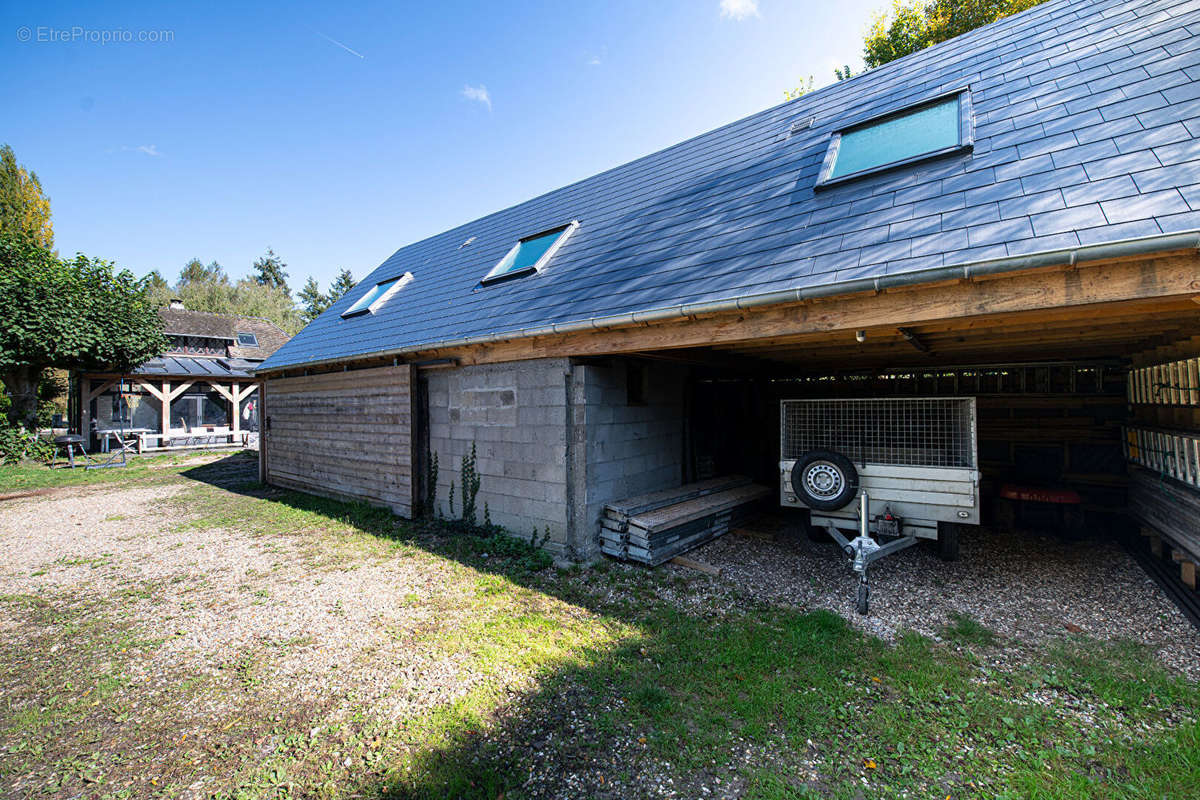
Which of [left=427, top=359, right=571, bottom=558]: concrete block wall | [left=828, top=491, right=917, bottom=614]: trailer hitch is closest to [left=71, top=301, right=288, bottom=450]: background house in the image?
[left=427, top=359, right=571, bottom=558]: concrete block wall

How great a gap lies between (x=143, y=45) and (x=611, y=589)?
1182cm

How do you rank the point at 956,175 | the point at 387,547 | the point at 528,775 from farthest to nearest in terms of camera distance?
the point at 387,547 → the point at 956,175 → the point at 528,775

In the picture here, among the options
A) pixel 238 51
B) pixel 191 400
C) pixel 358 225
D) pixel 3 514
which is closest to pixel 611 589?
pixel 238 51

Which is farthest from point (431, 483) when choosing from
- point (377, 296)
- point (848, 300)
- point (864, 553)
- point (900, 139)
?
point (900, 139)

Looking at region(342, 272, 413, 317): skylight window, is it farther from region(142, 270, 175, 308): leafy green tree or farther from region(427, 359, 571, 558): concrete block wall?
region(142, 270, 175, 308): leafy green tree

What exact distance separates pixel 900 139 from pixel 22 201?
40388mm

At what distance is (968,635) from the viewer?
3.59m

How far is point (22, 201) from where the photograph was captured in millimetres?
25203

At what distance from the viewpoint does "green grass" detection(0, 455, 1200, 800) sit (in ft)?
7.46

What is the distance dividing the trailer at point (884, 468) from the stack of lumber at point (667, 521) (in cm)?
100

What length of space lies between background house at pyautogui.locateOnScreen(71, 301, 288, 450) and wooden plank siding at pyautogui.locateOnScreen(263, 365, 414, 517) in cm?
969

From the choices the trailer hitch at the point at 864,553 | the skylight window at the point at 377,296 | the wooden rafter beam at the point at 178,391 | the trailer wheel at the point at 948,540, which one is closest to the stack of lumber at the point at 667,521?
the trailer hitch at the point at 864,553

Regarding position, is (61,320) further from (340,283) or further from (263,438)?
(340,283)

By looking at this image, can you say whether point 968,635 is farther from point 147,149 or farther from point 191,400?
point 191,400
